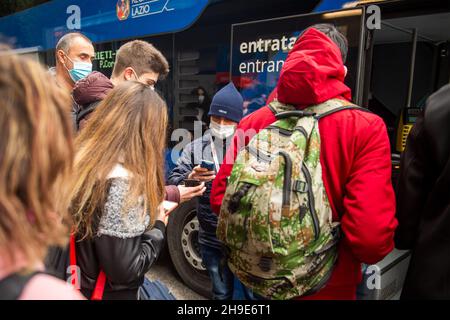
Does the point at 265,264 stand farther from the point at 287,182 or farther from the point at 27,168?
the point at 27,168

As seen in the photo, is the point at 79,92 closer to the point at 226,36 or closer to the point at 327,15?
the point at 226,36

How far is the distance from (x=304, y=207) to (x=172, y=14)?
2.80 m

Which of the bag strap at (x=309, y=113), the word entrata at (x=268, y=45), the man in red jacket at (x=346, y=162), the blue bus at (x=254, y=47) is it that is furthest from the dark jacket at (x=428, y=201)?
the word entrata at (x=268, y=45)

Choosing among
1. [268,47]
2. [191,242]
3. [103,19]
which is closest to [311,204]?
[268,47]

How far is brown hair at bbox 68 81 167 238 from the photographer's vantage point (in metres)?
1.29

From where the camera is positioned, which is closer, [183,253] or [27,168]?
[27,168]

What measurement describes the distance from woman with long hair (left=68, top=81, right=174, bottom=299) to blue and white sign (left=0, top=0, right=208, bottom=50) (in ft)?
7.19

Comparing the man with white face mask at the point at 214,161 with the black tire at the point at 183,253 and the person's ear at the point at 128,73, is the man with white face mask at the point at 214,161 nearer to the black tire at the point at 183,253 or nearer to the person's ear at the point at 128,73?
the person's ear at the point at 128,73

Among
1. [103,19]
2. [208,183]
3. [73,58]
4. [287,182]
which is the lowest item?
[208,183]

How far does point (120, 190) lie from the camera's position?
1286 millimetres

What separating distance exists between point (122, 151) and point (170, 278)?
260cm

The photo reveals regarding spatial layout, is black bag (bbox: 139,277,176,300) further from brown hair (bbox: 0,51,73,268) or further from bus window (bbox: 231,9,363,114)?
bus window (bbox: 231,9,363,114)

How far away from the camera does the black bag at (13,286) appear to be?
A: 2.03 ft

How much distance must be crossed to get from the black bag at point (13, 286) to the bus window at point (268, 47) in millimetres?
2297
